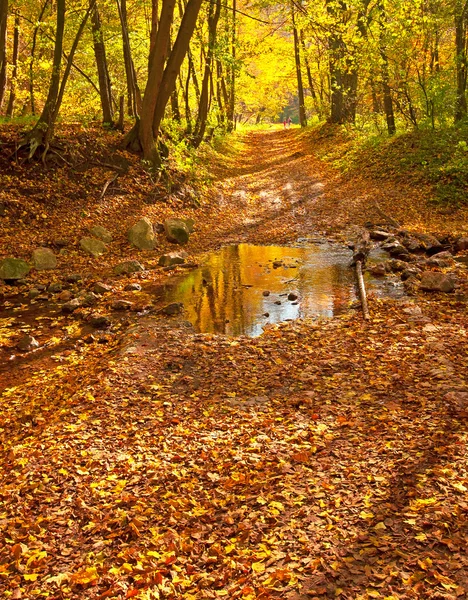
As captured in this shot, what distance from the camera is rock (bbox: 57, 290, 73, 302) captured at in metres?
9.38

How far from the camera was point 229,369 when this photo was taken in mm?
6703

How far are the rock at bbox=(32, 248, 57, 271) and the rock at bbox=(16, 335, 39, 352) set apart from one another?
131 inches

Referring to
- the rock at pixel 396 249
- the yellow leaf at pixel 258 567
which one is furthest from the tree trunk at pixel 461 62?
the yellow leaf at pixel 258 567

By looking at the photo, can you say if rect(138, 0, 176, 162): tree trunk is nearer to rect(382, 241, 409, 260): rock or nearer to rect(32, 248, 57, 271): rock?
rect(32, 248, 57, 271): rock

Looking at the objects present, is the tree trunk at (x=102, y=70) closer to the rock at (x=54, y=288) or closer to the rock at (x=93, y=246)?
the rock at (x=93, y=246)

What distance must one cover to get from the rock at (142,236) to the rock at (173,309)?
3846 mm

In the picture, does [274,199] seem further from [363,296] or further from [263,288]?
[363,296]

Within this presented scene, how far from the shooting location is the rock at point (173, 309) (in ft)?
28.6

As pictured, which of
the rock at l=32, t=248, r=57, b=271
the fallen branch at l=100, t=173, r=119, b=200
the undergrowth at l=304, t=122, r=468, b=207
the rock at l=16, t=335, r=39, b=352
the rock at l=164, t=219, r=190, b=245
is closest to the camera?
the rock at l=16, t=335, r=39, b=352

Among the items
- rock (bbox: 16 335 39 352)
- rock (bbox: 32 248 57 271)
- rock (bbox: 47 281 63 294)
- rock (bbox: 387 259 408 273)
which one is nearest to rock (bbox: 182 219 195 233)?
rock (bbox: 32 248 57 271)

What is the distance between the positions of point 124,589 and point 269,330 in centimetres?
496

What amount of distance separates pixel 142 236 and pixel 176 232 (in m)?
1.03

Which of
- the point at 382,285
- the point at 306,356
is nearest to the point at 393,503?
the point at 306,356

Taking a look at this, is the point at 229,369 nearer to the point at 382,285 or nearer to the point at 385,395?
the point at 385,395
